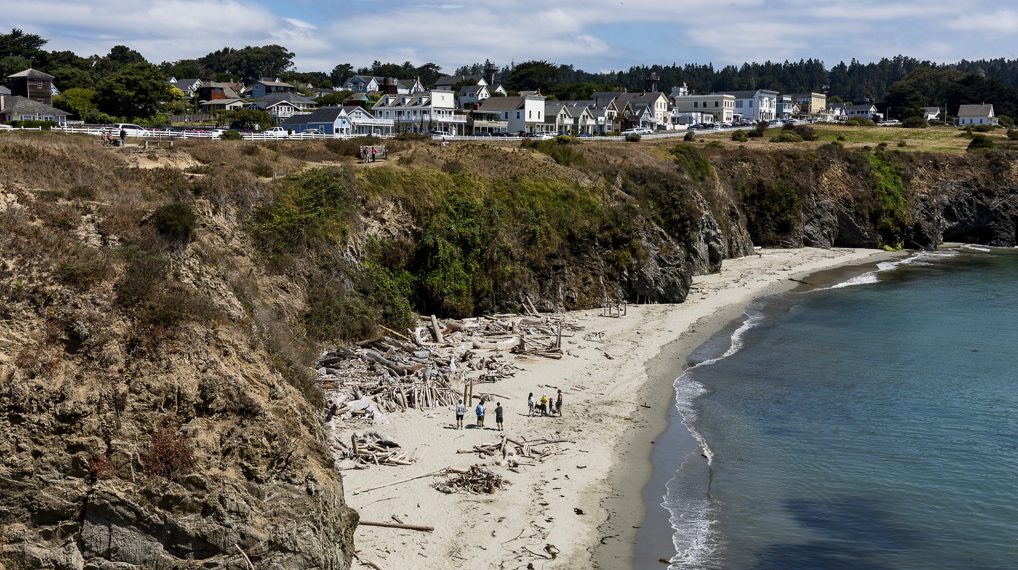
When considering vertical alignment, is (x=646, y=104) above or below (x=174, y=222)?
above

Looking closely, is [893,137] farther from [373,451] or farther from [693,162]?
[373,451]

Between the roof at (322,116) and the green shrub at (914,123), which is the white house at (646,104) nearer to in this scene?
the green shrub at (914,123)

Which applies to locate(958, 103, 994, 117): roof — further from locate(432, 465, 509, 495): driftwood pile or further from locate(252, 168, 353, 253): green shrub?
locate(432, 465, 509, 495): driftwood pile

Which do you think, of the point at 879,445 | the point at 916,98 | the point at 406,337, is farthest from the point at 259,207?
the point at 916,98

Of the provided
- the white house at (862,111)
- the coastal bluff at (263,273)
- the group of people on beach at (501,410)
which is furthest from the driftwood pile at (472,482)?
the white house at (862,111)

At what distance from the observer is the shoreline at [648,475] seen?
2258 centimetres

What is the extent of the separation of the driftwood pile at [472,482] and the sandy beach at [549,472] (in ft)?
0.79

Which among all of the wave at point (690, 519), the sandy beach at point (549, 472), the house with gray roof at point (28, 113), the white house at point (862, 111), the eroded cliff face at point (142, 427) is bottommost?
the wave at point (690, 519)

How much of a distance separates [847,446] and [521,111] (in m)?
81.0

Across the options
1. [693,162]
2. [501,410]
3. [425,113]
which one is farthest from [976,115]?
[501,410]

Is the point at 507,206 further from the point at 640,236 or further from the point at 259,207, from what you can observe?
the point at 259,207

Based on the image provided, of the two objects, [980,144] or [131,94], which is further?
[980,144]

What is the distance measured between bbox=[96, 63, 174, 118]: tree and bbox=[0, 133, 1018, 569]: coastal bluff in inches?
1408

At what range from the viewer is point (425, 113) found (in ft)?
335
